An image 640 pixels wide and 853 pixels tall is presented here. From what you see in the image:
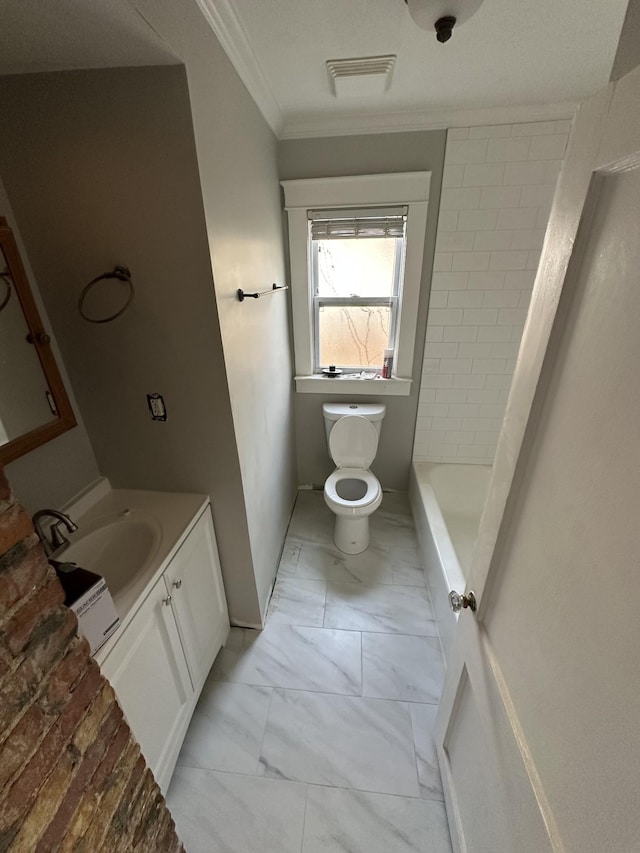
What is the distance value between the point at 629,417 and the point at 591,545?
0.20 metres

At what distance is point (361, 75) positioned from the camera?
141 cm

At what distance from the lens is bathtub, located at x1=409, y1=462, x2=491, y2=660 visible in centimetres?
171

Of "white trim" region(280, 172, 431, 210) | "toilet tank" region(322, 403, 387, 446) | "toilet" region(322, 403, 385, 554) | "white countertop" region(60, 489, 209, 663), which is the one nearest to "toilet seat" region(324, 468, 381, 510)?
"toilet" region(322, 403, 385, 554)

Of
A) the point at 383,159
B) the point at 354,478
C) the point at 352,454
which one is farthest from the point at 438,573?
the point at 383,159

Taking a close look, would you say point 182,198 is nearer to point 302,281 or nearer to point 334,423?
point 302,281

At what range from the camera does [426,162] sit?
188cm

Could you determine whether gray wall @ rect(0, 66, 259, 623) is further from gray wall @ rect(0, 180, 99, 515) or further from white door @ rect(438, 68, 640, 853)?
white door @ rect(438, 68, 640, 853)

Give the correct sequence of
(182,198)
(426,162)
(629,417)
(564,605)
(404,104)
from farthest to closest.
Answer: (426,162)
(404,104)
(182,198)
(564,605)
(629,417)

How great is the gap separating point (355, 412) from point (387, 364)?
1.28ft

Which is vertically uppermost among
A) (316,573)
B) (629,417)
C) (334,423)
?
(629,417)

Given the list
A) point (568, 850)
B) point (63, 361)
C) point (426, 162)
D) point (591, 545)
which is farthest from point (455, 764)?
point (426, 162)

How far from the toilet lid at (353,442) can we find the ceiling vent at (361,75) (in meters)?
1.62

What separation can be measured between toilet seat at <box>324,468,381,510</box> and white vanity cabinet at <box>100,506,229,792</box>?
0.80 meters

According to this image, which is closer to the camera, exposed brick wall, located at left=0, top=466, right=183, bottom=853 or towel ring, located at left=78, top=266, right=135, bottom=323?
exposed brick wall, located at left=0, top=466, right=183, bottom=853
